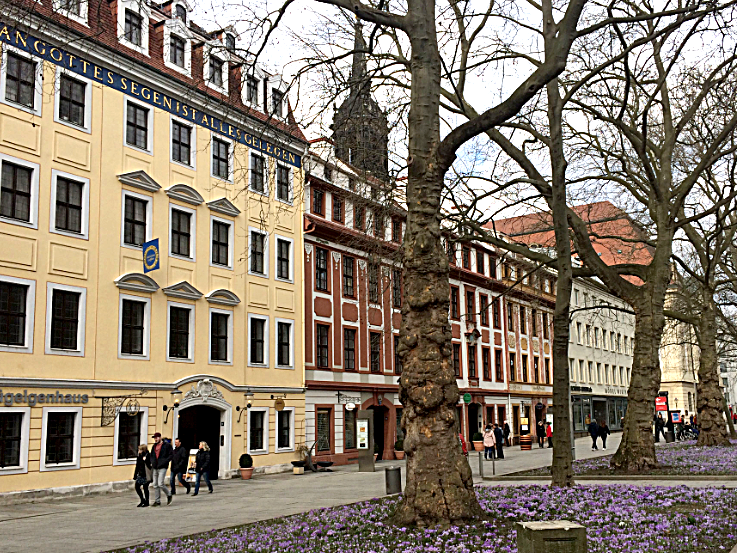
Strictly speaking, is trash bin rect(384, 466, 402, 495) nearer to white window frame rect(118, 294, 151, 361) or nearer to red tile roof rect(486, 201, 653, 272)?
red tile roof rect(486, 201, 653, 272)

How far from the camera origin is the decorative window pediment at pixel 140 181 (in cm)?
2573

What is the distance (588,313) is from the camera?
226ft

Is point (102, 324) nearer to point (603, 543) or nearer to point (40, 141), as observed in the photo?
point (40, 141)

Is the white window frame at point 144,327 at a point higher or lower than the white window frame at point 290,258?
lower

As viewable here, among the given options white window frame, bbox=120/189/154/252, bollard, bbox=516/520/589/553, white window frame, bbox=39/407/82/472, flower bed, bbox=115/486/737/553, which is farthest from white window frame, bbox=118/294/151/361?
bollard, bbox=516/520/589/553

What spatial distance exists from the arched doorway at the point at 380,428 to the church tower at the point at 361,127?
2239cm

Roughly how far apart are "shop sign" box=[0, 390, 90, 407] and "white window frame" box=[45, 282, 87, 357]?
1.19 metres

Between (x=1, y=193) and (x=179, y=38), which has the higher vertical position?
(x=179, y=38)

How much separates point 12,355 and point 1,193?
14.7 feet

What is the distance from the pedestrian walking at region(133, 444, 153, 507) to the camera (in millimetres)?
19422

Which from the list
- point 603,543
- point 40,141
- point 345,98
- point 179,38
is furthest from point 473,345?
point 603,543

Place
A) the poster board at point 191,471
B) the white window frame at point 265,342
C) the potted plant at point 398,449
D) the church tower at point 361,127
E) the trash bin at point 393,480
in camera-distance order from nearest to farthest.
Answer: the church tower at point 361,127, the trash bin at point 393,480, the poster board at point 191,471, the white window frame at point 265,342, the potted plant at point 398,449

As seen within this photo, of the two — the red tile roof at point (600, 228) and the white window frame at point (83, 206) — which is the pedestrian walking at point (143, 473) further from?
the red tile roof at point (600, 228)

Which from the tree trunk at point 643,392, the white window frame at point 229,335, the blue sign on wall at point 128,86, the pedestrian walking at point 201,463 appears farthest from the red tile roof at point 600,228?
the white window frame at point 229,335
